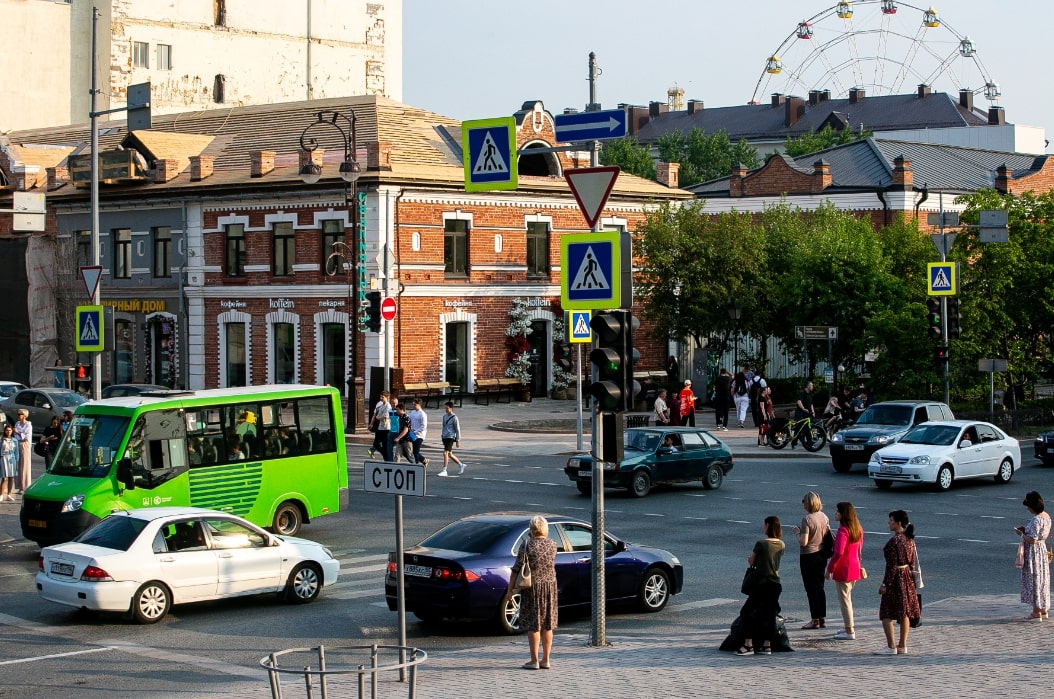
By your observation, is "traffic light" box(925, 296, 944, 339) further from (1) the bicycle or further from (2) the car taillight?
(2) the car taillight

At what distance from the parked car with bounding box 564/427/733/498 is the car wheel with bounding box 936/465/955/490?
426 cm

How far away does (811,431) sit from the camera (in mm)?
37312

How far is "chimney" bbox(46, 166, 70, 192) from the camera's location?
185ft

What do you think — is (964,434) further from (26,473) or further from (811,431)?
(26,473)

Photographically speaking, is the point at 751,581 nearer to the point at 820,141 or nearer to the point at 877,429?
the point at 877,429

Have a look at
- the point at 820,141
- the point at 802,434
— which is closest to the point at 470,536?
the point at 802,434

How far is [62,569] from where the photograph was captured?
16781 mm

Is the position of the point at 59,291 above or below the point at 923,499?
above

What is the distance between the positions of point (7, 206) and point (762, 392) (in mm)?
32753

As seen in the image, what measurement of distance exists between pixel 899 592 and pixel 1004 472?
18.2 m

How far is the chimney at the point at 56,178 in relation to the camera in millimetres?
56344

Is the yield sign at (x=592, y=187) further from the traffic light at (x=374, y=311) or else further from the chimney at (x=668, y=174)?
the chimney at (x=668, y=174)

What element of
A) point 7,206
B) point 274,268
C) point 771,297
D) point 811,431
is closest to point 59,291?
point 7,206

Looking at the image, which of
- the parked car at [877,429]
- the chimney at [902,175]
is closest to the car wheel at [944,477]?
the parked car at [877,429]
